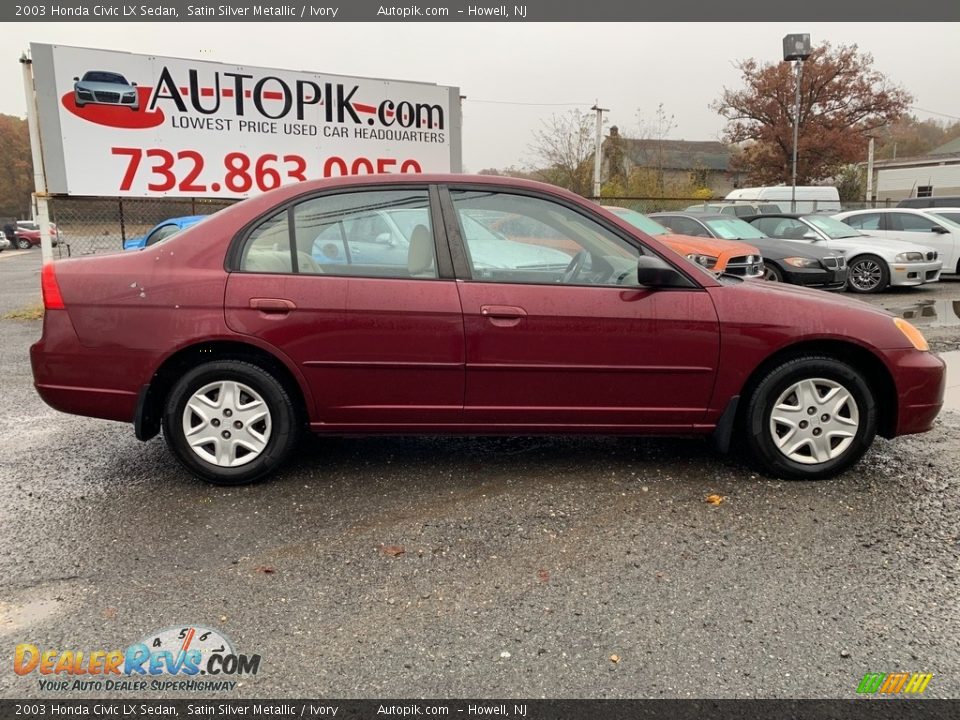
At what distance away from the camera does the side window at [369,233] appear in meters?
3.66

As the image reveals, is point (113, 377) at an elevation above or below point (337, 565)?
above

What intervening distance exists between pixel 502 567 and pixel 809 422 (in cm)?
191

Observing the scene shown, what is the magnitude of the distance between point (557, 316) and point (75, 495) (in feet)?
8.76

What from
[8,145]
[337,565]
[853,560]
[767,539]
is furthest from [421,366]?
[8,145]

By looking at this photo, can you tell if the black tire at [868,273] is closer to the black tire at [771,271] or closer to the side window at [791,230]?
the side window at [791,230]

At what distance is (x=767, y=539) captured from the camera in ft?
10.5

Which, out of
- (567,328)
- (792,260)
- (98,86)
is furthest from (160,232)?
(792,260)

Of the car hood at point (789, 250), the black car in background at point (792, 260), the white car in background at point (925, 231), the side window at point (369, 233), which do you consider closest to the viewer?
the side window at point (369, 233)

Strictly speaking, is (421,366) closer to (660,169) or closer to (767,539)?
(767,539)

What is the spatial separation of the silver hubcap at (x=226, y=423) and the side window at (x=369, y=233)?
785 millimetres

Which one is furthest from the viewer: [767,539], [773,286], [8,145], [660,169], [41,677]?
[8,145]

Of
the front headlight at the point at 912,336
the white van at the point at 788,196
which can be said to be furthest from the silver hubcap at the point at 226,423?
the white van at the point at 788,196

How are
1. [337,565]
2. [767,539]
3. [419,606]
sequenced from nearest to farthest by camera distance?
[419,606]
[337,565]
[767,539]

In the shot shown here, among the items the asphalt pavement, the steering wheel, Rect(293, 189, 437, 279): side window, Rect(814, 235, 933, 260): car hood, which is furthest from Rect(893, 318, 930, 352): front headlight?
Rect(814, 235, 933, 260): car hood
